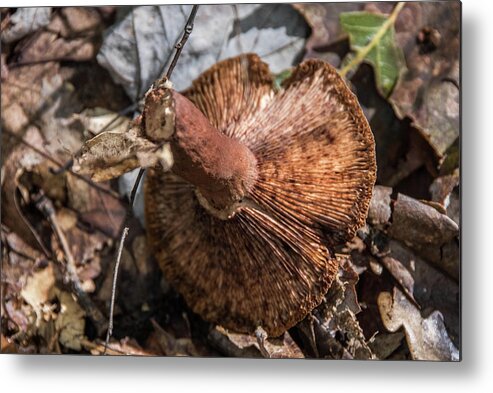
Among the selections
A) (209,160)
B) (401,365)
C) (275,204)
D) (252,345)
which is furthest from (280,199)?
(401,365)

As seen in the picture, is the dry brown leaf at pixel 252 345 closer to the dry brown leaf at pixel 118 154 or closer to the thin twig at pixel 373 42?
the dry brown leaf at pixel 118 154

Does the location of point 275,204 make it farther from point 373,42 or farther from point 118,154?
point 373,42

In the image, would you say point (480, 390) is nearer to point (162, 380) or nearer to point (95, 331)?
point (162, 380)

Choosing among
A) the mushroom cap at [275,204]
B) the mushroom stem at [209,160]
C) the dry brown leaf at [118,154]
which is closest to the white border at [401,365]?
the mushroom cap at [275,204]

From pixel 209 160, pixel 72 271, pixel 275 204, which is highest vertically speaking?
pixel 209 160

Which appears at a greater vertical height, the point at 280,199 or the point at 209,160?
the point at 209,160
